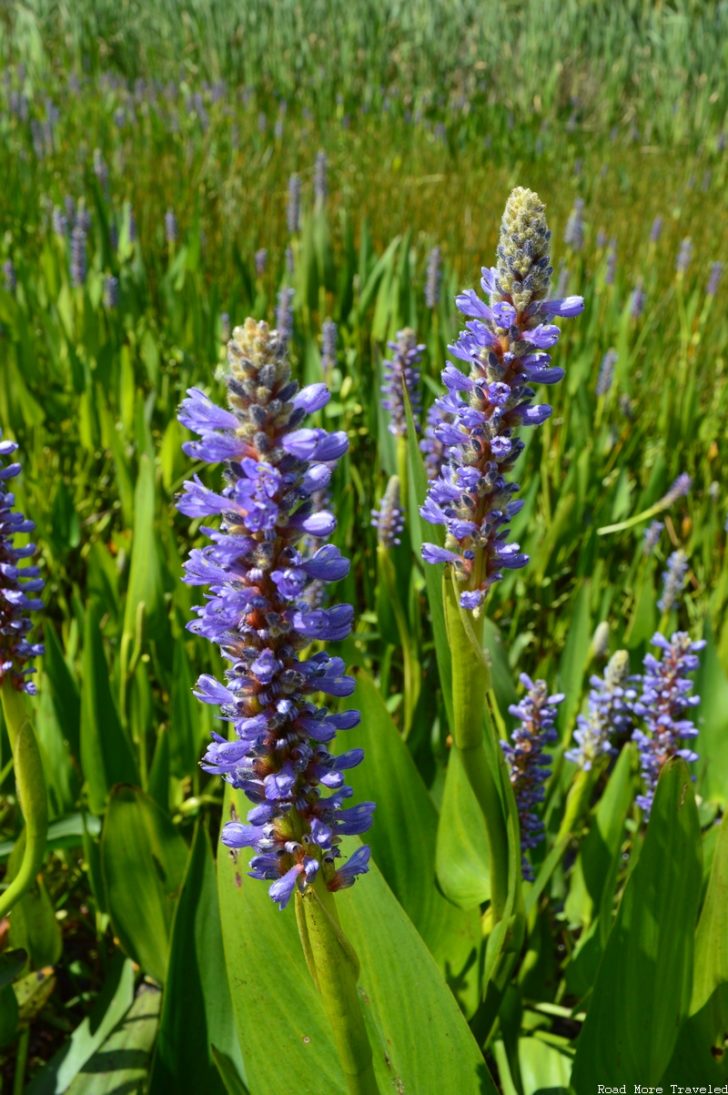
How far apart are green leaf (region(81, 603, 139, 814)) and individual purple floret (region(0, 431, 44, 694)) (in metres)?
0.60

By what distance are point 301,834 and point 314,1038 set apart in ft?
1.40

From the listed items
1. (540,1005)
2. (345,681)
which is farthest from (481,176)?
(345,681)

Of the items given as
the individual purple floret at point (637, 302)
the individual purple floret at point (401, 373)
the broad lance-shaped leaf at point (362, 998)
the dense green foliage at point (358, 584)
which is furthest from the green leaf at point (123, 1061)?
the individual purple floret at point (637, 302)

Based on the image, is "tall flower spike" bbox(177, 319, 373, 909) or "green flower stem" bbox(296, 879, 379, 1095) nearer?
"tall flower spike" bbox(177, 319, 373, 909)

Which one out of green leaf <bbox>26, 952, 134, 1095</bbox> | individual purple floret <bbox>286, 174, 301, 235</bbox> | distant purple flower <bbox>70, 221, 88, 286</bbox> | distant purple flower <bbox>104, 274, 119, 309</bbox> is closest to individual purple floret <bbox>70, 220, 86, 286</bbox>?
distant purple flower <bbox>70, 221, 88, 286</bbox>

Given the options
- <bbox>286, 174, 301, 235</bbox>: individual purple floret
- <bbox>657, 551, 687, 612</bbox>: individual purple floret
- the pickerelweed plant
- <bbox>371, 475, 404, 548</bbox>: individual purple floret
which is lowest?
<bbox>657, 551, 687, 612</bbox>: individual purple floret

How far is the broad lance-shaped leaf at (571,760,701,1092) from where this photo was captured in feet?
3.56

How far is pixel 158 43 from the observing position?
30.8ft

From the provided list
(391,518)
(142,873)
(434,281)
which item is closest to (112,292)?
(434,281)

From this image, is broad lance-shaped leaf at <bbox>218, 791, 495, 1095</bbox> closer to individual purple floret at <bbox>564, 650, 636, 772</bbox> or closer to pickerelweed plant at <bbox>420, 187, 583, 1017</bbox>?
pickerelweed plant at <bbox>420, 187, 583, 1017</bbox>

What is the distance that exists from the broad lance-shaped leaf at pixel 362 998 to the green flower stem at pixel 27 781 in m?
0.22

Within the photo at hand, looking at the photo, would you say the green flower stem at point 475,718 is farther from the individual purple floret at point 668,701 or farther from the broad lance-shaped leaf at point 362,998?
the individual purple floret at point 668,701

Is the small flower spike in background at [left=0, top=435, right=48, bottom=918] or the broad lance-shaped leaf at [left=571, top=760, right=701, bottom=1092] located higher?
the small flower spike in background at [left=0, top=435, right=48, bottom=918]

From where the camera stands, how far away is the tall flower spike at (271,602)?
0.67 m
